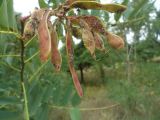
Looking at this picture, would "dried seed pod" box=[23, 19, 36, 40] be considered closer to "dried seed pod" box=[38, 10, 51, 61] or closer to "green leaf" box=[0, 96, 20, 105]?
"dried seed pod" box=[38, 10, 51, 61]

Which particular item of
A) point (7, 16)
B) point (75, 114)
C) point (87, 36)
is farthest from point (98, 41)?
point (75, 114)

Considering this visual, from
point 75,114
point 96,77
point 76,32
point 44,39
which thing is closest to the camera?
point 44,39

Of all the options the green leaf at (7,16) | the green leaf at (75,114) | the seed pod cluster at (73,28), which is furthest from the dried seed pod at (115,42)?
the green leaf at (75,114)

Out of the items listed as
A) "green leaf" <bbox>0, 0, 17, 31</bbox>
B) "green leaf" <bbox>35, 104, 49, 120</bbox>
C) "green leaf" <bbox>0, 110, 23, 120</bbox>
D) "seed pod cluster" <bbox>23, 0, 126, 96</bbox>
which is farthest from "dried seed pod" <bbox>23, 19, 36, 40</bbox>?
"green leaf" <bbox>35, 104, 49, 120</bbox>

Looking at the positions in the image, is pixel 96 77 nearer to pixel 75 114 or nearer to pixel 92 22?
pixel 75 114

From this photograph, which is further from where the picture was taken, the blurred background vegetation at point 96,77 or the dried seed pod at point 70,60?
the blurred background vegetation at point 96,77

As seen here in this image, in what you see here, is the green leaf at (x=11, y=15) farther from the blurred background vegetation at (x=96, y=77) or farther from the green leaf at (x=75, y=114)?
the green leaf at (x=75, y=114)

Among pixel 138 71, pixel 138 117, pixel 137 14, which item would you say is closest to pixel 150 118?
pixel 138 117

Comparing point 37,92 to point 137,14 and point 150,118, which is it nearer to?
point 137,14
